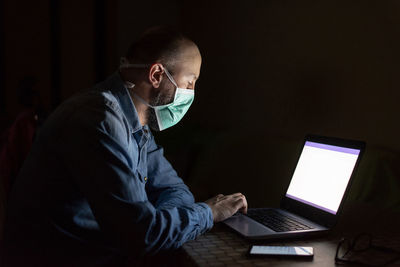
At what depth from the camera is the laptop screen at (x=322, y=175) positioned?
4.39ft

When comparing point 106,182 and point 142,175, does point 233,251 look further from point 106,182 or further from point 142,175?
point 142,175

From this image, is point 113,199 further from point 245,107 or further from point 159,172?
point 245,107

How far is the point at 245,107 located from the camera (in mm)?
2533

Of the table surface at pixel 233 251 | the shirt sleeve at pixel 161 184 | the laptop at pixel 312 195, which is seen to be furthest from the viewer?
the shirt sleeve at pixel 161 184

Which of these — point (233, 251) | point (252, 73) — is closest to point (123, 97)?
point (233, 251)

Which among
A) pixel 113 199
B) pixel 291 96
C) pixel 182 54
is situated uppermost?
pixel 182 54

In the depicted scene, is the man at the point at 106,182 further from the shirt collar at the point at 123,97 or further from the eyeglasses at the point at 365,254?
the eyeglasses at the point at 365,254

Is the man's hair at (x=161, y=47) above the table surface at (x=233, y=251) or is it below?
above

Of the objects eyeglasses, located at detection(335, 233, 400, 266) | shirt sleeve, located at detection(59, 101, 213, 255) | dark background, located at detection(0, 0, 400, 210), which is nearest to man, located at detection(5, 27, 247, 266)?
shirt sleeve, located at detection(59, 101, 213, 255)

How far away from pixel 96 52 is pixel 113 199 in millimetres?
3016

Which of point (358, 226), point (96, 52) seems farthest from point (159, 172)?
point (96, 52)

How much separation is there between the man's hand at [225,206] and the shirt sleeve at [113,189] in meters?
0.17

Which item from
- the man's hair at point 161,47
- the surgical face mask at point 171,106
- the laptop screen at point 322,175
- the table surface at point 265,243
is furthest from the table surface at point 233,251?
the man's hair at point 161,47

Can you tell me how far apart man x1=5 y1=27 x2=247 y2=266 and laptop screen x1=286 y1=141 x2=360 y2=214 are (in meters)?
0.24
